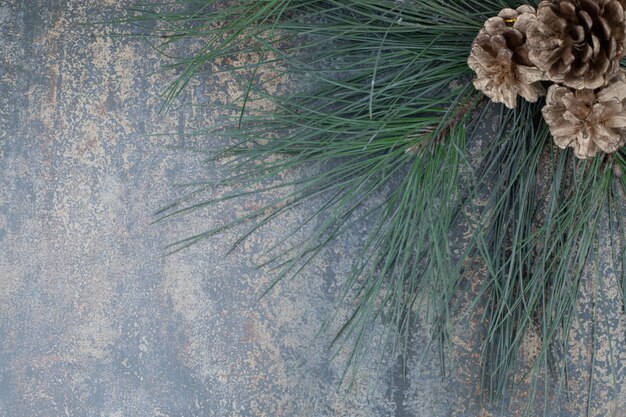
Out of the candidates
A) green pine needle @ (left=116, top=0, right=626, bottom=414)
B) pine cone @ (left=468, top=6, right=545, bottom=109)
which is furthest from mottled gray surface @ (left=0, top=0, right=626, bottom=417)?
pine cone @ (left=468, top=6, right=545, bottom=109)

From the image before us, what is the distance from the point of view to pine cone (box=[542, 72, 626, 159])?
0.61 metres

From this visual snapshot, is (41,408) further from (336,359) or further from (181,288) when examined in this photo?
(336,359)

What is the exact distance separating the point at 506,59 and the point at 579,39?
0.06 metres

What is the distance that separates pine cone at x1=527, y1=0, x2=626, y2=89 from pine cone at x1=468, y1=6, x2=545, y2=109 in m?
0.02

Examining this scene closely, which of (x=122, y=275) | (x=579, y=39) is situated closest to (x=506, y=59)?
(x=579, y=39)

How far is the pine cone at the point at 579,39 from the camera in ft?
1.93

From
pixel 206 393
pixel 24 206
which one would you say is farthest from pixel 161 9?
pixel 206 393

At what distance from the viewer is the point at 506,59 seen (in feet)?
2.05

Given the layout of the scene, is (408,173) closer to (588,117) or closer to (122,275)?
(588,117)

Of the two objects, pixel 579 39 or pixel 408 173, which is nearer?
pixel 579 39

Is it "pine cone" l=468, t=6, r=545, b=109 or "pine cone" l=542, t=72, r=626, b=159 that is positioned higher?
"pine cone" l=468, t=6, r=545, b=109

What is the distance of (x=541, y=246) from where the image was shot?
72 centimetres

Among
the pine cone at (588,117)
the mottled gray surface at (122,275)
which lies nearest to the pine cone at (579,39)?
the pine cone at (588,117)

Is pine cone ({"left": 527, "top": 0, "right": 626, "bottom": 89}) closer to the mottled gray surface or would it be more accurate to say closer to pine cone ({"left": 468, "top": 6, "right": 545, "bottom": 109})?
pine cone ({"left": 468, "top": 6, "right": 545, "bottom": 109})
